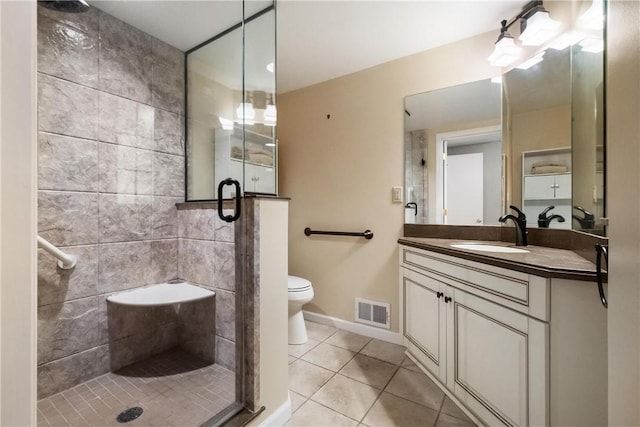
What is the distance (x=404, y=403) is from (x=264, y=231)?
4.00 ft

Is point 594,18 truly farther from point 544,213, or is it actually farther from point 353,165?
point 353,165

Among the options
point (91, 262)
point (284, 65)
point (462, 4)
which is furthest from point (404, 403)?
point (284, 65)

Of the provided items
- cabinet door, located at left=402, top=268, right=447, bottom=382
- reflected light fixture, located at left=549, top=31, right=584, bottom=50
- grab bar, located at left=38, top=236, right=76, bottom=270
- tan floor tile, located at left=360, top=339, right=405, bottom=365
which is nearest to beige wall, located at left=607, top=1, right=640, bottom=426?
cabinet door, located at left=402, top=268, right=447, bottom=382

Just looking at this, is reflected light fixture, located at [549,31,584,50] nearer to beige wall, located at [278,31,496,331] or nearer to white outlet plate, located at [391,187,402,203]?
beige wall, located at [278,31,496,331]

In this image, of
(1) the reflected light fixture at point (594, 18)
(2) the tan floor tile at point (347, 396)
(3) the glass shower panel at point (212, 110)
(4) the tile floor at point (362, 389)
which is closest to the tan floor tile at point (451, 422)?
(4) the tile floor at point (362, 389)

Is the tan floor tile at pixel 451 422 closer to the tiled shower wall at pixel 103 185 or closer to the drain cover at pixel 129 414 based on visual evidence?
the drain cover at pixel 129 414

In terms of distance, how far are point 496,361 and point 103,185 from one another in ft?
7.61

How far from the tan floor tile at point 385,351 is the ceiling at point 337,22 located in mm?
2299

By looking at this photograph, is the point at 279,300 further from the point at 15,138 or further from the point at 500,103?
the point at 500,103

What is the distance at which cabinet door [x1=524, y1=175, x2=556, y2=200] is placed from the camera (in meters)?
1.66

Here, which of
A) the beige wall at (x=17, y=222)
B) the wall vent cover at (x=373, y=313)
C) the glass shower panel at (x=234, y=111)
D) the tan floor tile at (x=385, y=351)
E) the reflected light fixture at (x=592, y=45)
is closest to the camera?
the beige wall at (x=17, y=222)

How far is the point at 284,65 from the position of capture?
7.66 ft

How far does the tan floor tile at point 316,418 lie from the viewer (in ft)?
4.45

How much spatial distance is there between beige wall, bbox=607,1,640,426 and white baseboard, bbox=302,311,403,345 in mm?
1652
